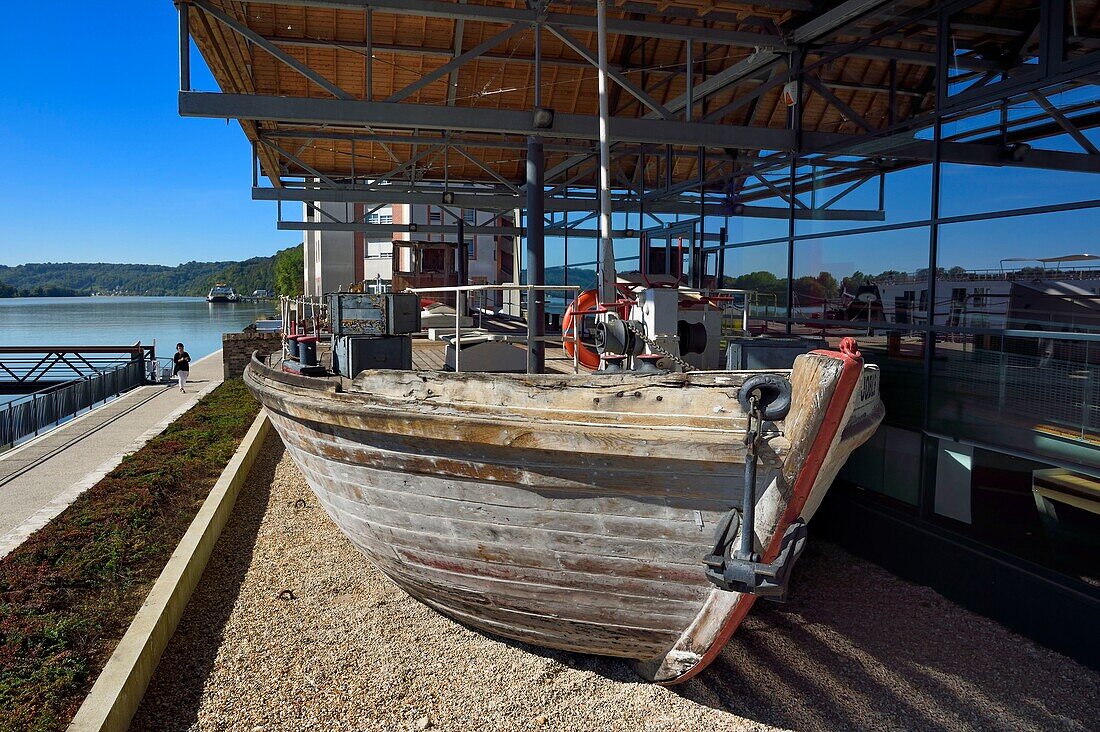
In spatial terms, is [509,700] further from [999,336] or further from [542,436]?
[999,336]

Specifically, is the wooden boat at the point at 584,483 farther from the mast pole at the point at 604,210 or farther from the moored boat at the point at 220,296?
the moored boat at the point at 220,296

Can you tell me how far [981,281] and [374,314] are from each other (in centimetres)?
544

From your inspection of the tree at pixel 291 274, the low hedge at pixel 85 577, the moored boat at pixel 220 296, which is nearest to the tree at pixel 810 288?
the low hedge at pixel 85 577

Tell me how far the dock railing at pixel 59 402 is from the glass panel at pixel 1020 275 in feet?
48.5

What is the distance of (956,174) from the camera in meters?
6.50

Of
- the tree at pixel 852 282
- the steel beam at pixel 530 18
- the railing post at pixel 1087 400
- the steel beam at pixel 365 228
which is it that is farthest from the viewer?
the steel beam at pixel 365 228

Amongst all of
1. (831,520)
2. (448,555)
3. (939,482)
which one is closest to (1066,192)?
(939,482)

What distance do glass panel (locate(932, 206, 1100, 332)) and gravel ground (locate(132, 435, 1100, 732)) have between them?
2.41m

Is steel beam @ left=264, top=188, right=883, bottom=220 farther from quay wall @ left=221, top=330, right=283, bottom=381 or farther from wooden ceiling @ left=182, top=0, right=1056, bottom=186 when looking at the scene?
quay wall @ left=221, top=330, right=283, bottom=381

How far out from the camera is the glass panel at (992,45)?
6.00 metres

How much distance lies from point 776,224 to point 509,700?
670cm

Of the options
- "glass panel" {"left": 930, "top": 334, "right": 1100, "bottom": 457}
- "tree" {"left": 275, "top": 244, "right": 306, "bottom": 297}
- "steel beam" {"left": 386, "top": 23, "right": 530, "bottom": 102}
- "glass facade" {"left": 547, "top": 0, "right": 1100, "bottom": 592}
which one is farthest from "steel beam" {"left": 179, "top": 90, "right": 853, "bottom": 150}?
"tree" {"left": 275, "top": 244, "right": 306, "bottom": 297}

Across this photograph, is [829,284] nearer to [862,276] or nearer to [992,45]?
[862,276]

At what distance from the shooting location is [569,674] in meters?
4.87
